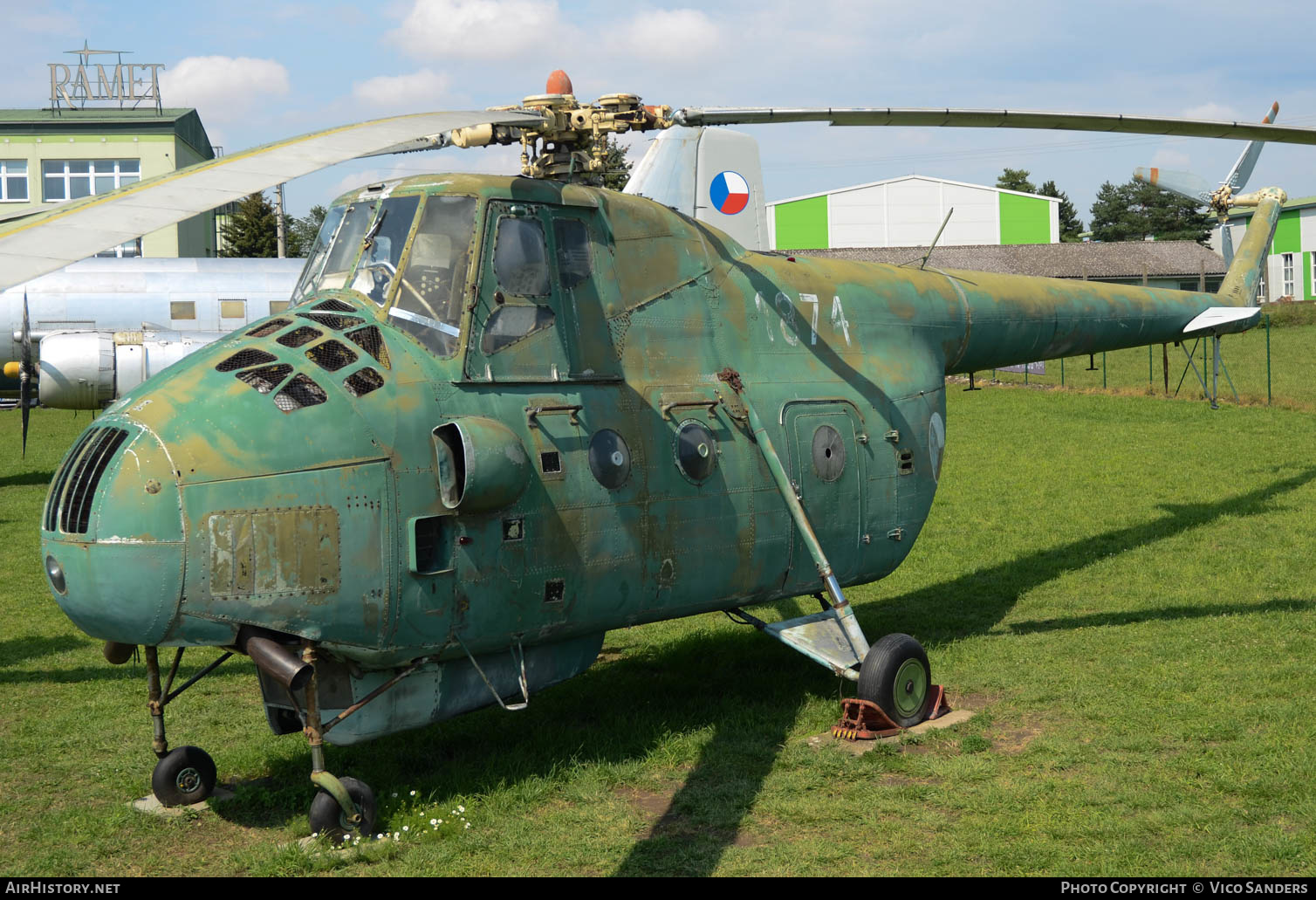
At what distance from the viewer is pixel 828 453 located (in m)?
9.39

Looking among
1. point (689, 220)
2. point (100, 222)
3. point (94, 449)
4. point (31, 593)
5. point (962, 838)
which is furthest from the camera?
point (31, 593)

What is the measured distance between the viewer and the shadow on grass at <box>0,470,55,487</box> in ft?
77.9

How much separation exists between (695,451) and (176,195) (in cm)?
411

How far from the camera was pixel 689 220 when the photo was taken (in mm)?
9102

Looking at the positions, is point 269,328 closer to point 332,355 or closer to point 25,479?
point 332,355

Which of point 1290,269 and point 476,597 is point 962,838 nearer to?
point 476,597

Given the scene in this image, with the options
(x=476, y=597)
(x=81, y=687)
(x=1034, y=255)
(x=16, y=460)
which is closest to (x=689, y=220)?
(x=476, y=597)

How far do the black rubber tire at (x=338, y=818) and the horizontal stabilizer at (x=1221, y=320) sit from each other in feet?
39.5

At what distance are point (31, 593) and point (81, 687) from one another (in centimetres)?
436

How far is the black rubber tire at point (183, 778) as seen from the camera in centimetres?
769

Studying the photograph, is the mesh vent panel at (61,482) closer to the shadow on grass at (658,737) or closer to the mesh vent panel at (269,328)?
the mesh vent panel at (269,328)

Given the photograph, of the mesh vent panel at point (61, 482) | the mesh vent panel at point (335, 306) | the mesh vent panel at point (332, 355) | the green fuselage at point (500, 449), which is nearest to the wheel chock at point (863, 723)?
the green fuselage at point (500, 449)

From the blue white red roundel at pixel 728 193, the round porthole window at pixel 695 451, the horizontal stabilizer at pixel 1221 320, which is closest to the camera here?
the round porthole window at pixel 695 451

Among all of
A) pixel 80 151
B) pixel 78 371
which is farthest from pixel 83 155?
pixel 78 371
